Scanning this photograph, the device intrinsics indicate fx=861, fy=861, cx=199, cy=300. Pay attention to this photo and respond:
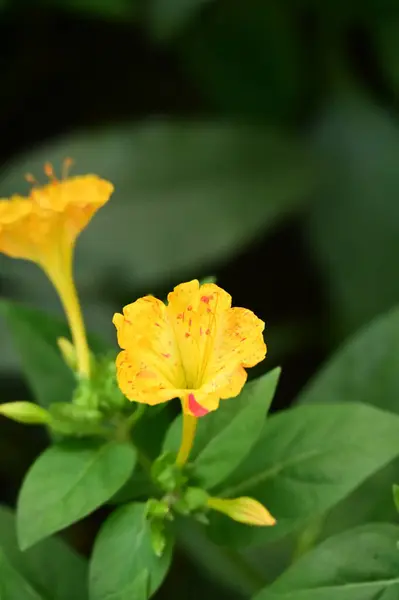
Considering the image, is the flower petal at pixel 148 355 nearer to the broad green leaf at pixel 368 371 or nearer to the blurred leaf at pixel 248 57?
the broad green leaf at pixel 368 371

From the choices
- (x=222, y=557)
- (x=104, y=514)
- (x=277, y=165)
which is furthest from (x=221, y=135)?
(x=222, y=557)

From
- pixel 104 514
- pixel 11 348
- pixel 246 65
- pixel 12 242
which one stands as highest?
pixel 246 65

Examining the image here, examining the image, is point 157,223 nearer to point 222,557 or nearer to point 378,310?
point 378,310

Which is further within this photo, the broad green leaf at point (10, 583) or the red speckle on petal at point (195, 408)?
the broad green leaf at point (10, 583)

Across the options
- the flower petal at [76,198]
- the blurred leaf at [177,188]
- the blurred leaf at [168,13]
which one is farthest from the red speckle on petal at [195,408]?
the blurred leaf at [168,13]

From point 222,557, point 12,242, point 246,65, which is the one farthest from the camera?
point 246,65
